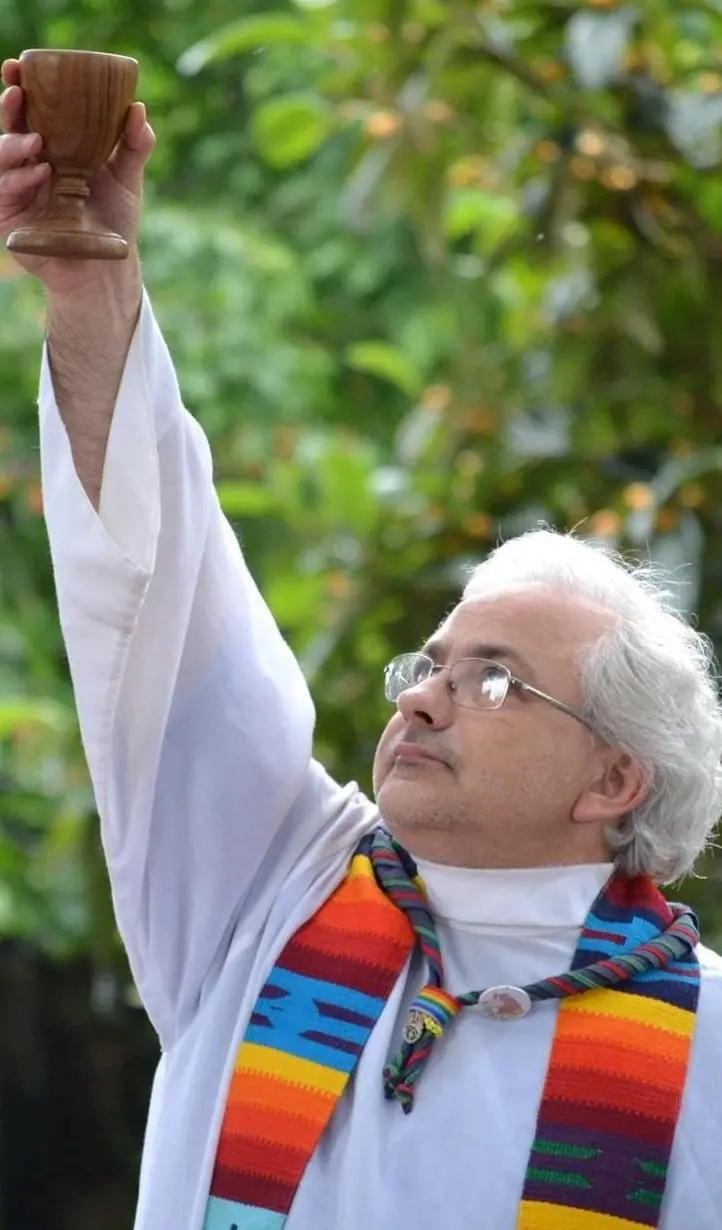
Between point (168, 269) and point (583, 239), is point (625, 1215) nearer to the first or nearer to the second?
point (583, 239)

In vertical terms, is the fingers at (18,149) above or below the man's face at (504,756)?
above

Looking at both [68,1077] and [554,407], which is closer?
[554,407]

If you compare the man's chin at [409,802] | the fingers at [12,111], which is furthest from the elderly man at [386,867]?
the fingers at [12,111]

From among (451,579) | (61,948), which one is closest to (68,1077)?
(61,948)

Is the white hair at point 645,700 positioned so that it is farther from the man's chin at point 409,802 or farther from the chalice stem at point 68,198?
the chalice stem at point 68,198

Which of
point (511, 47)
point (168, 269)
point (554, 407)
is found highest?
point (511, 47)

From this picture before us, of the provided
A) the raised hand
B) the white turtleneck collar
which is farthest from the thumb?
the white turtleneck collar

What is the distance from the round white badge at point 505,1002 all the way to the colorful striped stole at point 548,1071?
45 millimetres

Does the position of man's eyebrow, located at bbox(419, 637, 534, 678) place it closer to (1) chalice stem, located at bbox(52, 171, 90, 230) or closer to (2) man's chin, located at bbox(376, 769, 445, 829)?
(2) man's chin, located at bbox(376, 769, 445, 829)

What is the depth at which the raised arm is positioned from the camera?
1.77m

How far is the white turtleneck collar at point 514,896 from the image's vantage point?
1.89m

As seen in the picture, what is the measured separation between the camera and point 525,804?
1881 millimetres

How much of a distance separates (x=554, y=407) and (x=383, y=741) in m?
1.45

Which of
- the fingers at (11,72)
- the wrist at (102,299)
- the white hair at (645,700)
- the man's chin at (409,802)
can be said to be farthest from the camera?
the white hair at (645,700)
